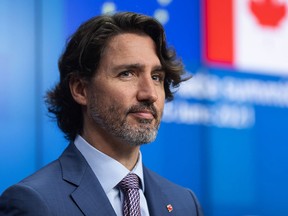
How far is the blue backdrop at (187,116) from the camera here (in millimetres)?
2820

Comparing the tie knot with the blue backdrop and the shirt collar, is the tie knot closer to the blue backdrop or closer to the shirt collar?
the shirt collar

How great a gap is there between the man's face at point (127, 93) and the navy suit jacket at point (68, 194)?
0.49 ft

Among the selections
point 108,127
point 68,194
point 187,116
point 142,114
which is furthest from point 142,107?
point 187,116

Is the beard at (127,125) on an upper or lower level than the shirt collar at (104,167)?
upper

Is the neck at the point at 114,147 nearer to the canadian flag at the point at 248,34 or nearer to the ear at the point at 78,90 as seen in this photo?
the ear at the point at 78,90

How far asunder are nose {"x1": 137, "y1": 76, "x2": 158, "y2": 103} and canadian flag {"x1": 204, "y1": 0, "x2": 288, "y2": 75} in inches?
59.2

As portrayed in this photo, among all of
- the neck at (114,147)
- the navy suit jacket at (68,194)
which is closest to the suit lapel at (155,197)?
the navy suit jacket at (68,194)

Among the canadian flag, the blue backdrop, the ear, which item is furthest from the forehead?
the canadian flag

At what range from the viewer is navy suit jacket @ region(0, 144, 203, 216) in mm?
1821

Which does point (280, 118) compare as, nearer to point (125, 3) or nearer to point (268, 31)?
point (268, 31)

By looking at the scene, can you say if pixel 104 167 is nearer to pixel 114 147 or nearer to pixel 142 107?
pixel 114 147

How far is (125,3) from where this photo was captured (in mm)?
3199

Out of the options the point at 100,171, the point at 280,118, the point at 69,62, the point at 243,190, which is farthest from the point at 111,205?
the point at 280,118

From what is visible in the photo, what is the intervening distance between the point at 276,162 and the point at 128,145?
1.89 metres
